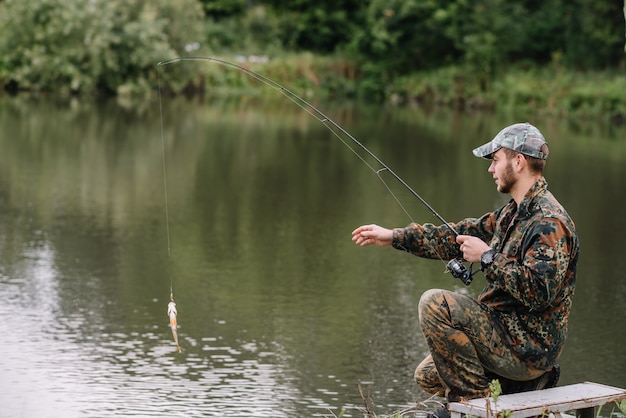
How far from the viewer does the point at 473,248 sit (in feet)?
15.0

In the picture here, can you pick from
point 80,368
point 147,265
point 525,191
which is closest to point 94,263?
point 147,265

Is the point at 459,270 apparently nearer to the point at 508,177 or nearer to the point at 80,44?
the point at 508,177

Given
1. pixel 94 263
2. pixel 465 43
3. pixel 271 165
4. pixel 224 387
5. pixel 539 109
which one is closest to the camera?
pixel 224 387

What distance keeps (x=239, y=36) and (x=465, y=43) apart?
9.51 metres

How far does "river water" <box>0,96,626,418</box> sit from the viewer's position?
7.16 meters

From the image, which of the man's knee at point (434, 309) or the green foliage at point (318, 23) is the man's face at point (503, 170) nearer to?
the man's knee at point (434, 309)

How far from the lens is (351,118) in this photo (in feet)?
102

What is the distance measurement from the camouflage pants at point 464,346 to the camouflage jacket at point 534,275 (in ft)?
0.15

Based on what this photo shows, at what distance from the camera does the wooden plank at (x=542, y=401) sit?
4.44 meters

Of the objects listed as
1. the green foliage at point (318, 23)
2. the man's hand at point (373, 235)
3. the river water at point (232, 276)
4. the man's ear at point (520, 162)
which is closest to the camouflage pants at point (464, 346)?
the man's hand at point (373, 235)

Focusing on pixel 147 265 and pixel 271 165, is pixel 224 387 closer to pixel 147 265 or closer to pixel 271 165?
pixel 147 265

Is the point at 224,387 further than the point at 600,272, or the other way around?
the point at 600,272

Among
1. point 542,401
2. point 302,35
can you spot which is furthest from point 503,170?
point 302,35

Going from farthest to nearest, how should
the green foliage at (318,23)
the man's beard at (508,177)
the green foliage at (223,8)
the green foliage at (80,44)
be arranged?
the green foliage at (223,8) → the green foliage at (318,23) → the green foliage at (80,44) → the man's beard at (508,177)
